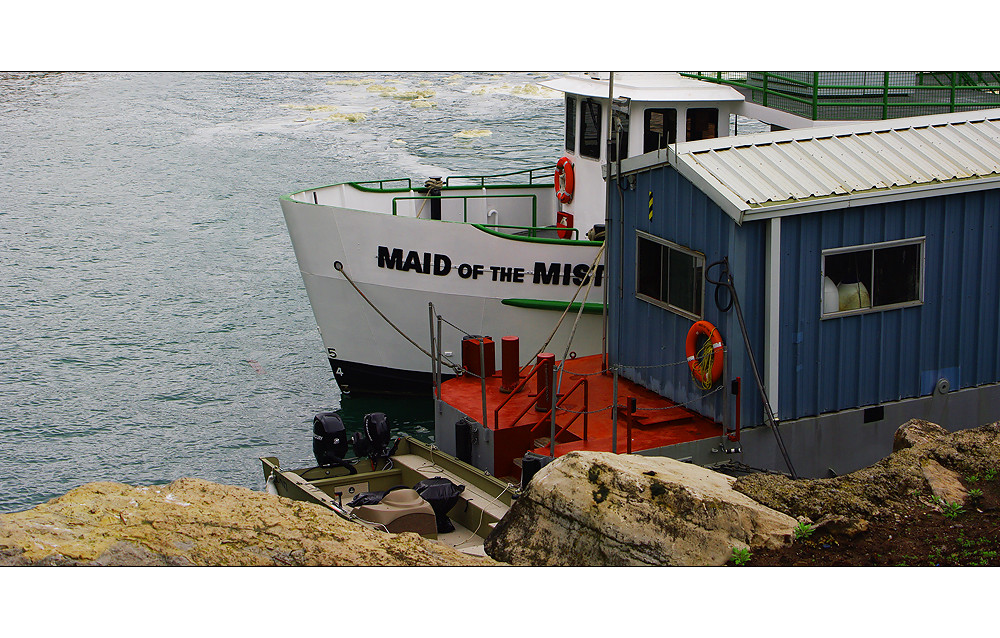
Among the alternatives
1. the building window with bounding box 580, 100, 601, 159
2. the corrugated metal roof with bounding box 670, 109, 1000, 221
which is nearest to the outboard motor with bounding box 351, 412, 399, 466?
the corrugated metal roof with bounding box 670, 109, 1000, 221

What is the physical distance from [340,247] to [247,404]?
3.03 meters

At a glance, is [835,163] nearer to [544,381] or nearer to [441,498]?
[544,381]

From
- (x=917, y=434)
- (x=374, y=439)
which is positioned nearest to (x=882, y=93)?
(x=917, y=434)

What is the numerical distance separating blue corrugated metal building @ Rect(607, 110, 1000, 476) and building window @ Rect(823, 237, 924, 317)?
1 centimetres

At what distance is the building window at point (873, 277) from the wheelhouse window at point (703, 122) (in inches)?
201

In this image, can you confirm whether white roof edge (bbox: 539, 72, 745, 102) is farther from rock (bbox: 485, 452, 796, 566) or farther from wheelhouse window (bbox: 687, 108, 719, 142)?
rock (bbox: 485, 452, 796, 566)

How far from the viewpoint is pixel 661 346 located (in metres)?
13.8

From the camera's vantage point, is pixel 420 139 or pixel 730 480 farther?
pixel 420 139

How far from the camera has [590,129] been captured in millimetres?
18516

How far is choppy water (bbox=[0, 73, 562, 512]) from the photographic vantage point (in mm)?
18453

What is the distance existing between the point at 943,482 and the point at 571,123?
921 cm

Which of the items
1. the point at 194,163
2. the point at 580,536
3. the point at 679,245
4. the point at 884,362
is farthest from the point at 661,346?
the point at 194,163

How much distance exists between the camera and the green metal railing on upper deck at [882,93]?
1623 cm

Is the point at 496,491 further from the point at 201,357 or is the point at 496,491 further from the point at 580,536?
the point at 201,357
